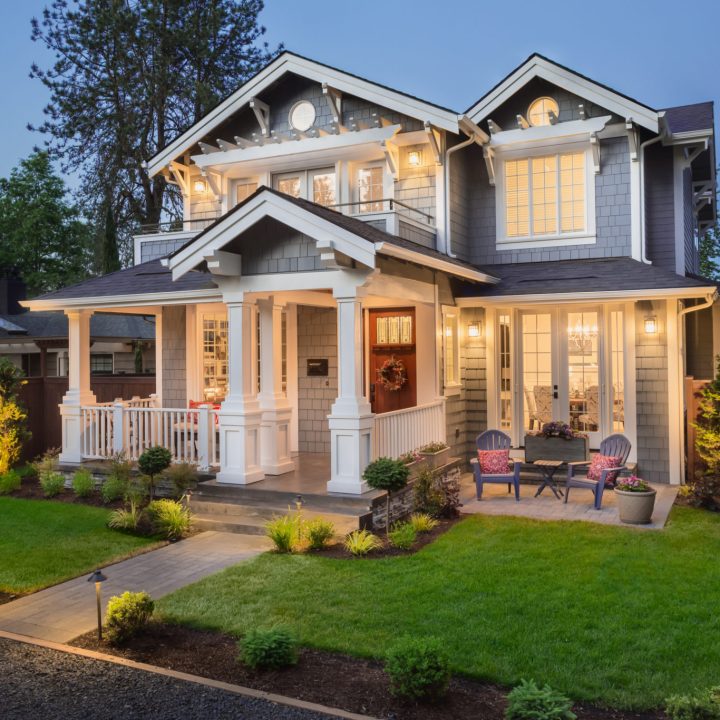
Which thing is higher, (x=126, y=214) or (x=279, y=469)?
(x=126, y=214)

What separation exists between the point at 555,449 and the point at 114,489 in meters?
6.34

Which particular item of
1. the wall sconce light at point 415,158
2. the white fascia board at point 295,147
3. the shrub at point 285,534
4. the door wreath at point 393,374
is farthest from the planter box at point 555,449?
the white fascia board at point 295,147

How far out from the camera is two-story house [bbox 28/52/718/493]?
10.5 m

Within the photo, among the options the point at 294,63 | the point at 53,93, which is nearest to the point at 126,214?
the point at 53,93

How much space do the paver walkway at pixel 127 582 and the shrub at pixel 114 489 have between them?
7.29ft

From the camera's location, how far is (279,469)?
10.4 metres

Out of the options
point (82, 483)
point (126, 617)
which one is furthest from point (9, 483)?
point (126, 617)

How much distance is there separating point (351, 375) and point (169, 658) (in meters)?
4.47

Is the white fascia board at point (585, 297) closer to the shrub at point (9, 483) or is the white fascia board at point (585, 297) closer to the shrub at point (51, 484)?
the shrub at point (51, 484)

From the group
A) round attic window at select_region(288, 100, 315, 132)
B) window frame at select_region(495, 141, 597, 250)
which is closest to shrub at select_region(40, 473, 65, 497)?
round attic window at select_region(288, 100, 315, 132)

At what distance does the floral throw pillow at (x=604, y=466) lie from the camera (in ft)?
32.2

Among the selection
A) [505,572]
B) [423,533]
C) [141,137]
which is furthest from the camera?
[141,137]

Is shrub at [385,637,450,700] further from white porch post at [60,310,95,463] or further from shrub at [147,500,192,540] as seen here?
white porch post at [60,310,95,463]

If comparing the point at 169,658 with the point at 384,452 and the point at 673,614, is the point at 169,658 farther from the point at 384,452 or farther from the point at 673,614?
the point at 384,452
